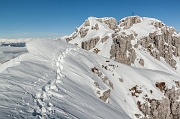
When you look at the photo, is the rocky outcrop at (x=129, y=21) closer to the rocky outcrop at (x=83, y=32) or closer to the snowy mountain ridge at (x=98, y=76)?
the snowy mountain ridge at (x=98, y=76)

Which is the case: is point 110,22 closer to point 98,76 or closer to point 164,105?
point 164,105

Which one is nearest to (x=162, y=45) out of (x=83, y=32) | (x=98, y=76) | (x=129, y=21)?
(x=129, y=21)

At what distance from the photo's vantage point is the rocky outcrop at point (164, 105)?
66.1 meters

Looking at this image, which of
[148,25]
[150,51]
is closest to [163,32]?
[148,25]

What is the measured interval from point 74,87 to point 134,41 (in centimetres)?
13458

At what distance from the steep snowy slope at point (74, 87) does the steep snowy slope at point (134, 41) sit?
211ft

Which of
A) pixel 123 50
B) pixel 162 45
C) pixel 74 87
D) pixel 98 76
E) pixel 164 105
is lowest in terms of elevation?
pixel 164 105

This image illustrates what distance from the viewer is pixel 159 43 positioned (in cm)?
16700

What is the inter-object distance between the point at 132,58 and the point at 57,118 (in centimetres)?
12888

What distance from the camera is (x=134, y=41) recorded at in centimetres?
15675

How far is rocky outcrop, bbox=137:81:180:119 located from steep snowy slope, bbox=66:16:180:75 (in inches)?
2523

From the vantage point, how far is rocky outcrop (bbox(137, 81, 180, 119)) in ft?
217

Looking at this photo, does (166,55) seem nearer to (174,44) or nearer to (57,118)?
(174,44)

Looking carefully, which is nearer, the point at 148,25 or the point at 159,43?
the point at 159,43
